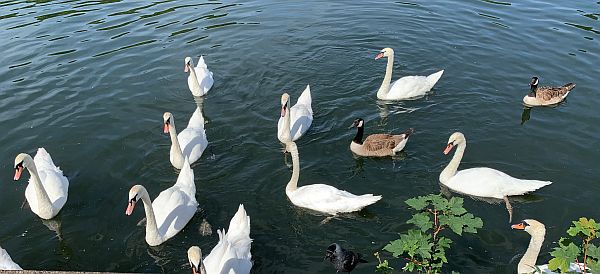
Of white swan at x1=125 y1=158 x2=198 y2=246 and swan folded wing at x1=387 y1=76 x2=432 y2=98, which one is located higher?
swan folded wing at x1=387 y1=76 x2=432 y2=98

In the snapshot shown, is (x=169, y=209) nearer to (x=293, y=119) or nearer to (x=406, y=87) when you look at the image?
(x=293, y=119)

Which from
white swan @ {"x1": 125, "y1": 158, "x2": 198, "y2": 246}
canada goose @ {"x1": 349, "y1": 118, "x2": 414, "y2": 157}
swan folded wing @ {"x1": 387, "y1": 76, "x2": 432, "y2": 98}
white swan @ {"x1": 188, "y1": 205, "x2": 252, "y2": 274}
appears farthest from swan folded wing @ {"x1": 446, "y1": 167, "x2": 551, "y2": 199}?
white swan @ {"x1": 125, "y1": 158, "x2": 198, "y2": 246}

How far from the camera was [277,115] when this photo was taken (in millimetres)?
13055

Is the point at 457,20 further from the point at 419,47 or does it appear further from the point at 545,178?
the point at 545,178

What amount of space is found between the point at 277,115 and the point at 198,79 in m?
2.87

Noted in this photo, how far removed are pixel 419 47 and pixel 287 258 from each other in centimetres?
1078

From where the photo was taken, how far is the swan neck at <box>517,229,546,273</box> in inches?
290

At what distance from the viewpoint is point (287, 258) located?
8453 mm

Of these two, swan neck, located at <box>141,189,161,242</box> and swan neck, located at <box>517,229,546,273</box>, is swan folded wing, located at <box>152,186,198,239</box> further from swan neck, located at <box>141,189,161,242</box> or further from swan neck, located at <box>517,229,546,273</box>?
swan neck, located at <box>517,229,546,273</box>

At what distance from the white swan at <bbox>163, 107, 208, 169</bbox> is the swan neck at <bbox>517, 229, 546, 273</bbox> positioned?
267 inches

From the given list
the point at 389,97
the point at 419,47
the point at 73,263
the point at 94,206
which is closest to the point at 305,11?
the point at 419,47

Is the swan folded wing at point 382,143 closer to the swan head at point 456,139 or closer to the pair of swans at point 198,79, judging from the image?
the swan head at point 456,139

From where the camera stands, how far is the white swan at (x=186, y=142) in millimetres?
10570

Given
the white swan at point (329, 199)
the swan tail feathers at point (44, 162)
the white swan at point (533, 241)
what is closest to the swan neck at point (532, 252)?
the white swan at point (533, 241)
